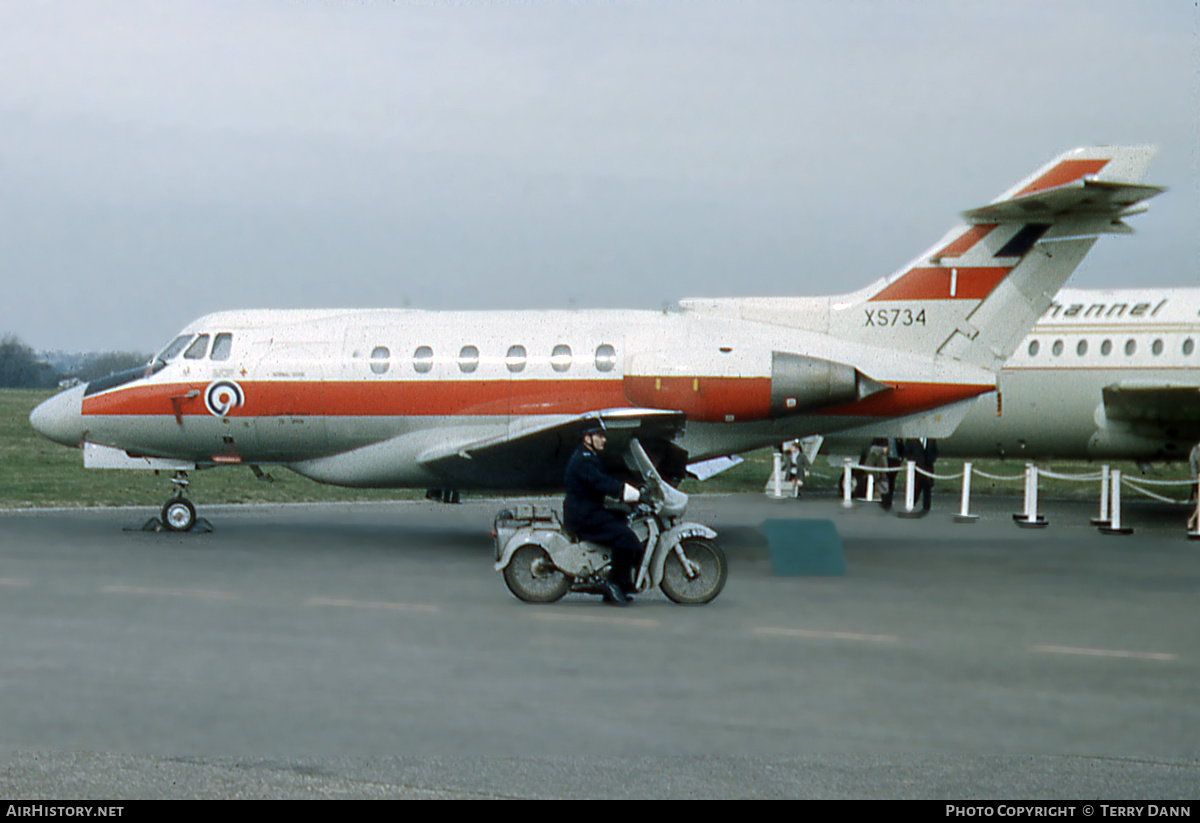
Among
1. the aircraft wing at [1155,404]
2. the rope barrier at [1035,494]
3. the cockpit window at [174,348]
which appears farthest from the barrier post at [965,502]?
the cockpit window at [174,348]

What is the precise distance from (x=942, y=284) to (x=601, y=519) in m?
8.13

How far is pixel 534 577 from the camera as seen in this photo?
1162 centimetres

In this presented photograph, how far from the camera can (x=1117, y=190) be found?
51.6 ft

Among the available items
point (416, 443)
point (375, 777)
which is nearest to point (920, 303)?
point (416, 443)

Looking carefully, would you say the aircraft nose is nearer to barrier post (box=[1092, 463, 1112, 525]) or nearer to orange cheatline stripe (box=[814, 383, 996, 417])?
orange cheatline stripe (box=[814, 383, 996, 417])

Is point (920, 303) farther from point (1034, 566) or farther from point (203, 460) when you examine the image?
point (203, 460)

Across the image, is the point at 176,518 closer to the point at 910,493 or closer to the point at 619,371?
the point at 619,371

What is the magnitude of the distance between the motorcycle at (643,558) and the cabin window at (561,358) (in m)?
5.28

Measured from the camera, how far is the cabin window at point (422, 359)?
17219 millimetres

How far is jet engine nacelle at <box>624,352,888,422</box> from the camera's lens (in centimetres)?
1606

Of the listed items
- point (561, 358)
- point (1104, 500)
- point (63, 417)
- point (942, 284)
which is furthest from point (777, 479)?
point (63, 417)

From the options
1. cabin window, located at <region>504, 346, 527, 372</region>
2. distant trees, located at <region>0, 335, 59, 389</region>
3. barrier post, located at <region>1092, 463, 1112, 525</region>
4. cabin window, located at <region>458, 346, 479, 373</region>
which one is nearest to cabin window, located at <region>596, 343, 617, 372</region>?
cabin window, located at <region>504, 346, 527, 372</region>

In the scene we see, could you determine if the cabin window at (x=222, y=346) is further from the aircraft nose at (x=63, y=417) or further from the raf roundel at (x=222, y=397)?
the aircraft nose at (x=63, y=417)

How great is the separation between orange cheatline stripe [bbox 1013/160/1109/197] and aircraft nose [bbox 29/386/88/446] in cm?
1404
